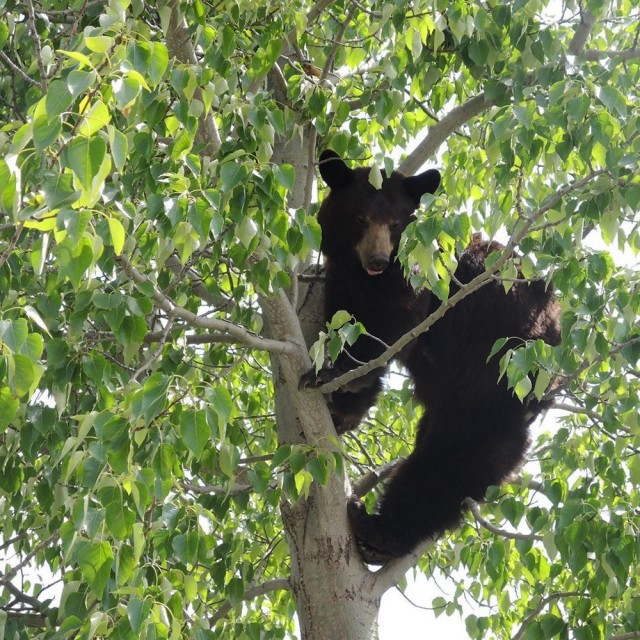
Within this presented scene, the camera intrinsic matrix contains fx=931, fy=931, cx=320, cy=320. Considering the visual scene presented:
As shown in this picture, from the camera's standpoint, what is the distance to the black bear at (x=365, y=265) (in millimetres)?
5016

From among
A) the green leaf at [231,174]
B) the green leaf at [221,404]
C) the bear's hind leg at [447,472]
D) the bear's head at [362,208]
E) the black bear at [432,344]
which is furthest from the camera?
the bear's head at [362,208]

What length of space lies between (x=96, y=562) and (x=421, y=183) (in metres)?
3.52

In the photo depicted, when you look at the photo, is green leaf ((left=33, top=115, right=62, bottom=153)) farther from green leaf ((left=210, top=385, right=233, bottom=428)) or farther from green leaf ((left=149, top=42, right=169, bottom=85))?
green leaf ((left=210, top=385, right=233, bottom=428))

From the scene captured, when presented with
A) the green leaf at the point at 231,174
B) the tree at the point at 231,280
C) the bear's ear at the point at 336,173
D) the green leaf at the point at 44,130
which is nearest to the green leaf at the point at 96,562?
the tree at the point at 231,280

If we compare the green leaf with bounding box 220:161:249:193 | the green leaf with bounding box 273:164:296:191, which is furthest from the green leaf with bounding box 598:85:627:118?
the green leaf with bounding box 220:161:249:193

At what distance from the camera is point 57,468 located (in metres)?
3.59

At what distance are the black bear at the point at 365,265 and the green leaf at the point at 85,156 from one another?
2.86 m

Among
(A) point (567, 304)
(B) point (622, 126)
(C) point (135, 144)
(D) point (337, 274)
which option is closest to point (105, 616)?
(C) point (135, 144)

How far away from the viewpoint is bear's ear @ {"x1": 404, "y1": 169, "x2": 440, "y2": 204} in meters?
5.32

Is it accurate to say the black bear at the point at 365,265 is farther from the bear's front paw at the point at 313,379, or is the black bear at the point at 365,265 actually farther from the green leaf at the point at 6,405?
the green leaf at the point at 6,405

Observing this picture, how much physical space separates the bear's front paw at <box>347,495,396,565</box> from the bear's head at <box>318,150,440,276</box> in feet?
4.48

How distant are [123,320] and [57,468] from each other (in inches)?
33.9

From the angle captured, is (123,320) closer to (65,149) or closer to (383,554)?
(65,149)

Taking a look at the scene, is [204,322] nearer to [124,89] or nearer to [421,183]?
[124,89]
